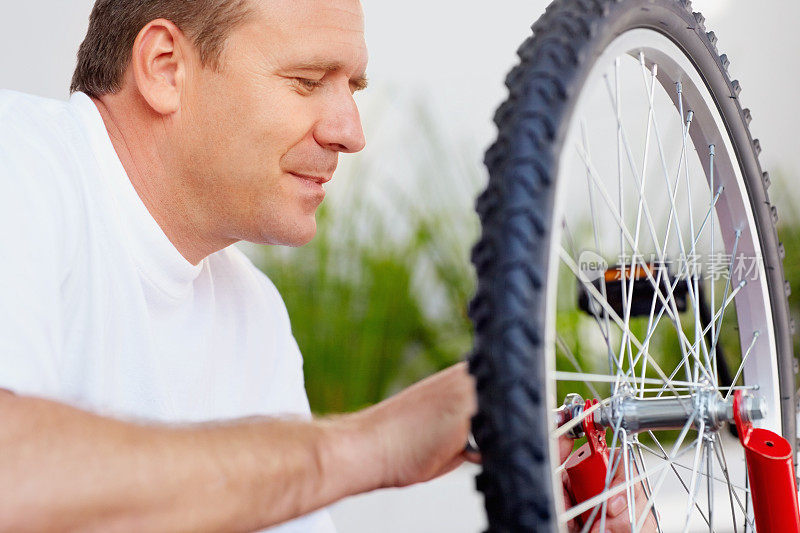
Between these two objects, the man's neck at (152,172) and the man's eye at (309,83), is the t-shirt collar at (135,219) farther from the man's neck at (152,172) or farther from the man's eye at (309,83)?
the man's eye at (309,83)

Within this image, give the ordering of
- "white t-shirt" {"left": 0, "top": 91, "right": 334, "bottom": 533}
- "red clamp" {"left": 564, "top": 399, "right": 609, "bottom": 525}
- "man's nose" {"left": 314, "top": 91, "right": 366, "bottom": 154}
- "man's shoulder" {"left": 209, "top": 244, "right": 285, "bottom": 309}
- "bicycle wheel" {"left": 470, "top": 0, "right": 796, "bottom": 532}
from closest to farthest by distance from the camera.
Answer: "bicycle wheel" {"left": 470, "top": 0, "right": 796, "bottom": 532} → "white t-shirt" {"left": 0, "top": 91, "right": 334, "bottom": 533} → "red clamp" {"left": 564, "top": 399, "right": 609, "bottom": 525} → "man's nose" {"left": 314, "top": 91, "right": 366, "bottom": 154} → "man's shoulder" {"left": 209, "top": 244, "right": 285, "bottom": 309}

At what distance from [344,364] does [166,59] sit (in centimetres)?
133

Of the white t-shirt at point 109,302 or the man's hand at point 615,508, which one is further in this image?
the man's hand at point 615,508

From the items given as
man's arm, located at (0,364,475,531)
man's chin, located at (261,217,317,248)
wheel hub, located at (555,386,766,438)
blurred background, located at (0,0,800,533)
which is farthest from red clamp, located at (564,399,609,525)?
blurred background, located at (0,0,800,533)

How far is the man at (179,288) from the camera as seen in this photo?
1.61 ft

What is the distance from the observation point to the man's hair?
80 cm

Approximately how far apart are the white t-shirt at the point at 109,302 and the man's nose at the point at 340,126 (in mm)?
173

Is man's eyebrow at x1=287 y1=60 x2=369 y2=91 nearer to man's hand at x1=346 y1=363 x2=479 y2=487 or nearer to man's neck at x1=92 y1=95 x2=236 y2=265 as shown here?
man's neck at x1=92 y1=95 x2=236 y2=265

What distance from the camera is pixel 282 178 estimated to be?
2.70ft

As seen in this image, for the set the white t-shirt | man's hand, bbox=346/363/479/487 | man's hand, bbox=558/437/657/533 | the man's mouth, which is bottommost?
man's hand, bbox=558/437/657/533

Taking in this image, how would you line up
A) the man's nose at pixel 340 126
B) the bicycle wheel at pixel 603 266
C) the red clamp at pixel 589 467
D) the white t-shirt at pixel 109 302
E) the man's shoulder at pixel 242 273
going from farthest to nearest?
the man's shoulder at pixel 242 273 < the man's nose at pixel 340 126 < the red clamp at pixel 589 467 < the white t-shirt at pixel 109 302 < the bicycle wheel at pixel 603 266

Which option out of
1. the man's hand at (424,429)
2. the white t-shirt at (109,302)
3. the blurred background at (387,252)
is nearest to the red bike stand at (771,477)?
the man's hand at (424,429)

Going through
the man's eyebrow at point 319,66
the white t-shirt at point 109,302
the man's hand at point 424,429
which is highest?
the man's eyebrow at point 319,66

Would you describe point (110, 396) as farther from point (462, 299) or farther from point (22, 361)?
point (462, 299)
